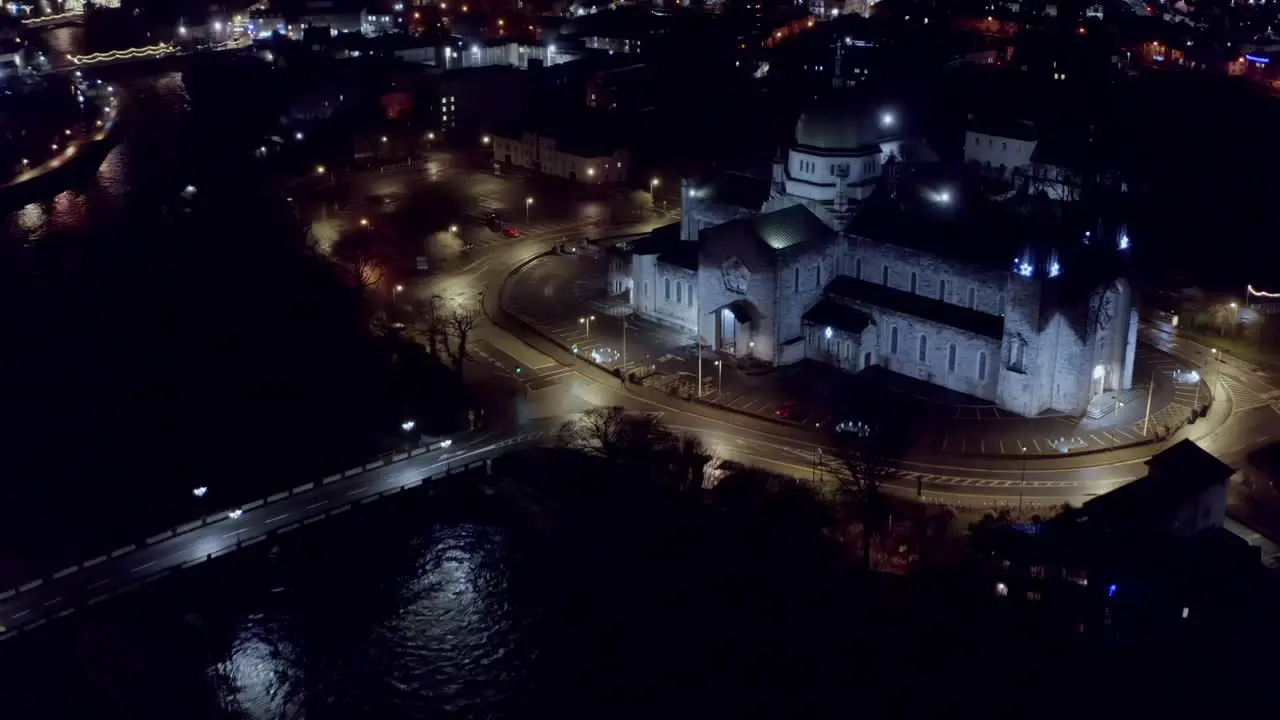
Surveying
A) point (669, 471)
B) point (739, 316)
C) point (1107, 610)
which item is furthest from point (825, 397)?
point (1107, 610)

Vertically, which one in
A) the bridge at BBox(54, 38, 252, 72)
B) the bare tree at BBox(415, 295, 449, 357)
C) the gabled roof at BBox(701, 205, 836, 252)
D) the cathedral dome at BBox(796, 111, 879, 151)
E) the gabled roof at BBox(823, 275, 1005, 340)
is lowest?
the bare tree at BBox(415, 295, 449, 357)

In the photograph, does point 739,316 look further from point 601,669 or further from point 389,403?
→ point 601,669

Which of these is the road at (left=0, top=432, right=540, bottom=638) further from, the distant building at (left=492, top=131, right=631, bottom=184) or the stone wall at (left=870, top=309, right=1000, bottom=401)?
the distant building at (left=492, top=131, right=631, bottom=184)

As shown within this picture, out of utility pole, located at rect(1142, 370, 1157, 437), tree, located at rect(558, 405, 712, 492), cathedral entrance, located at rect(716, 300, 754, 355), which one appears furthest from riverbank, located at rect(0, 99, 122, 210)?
utility pole, located at rect(1142, 370, 1157, 437)

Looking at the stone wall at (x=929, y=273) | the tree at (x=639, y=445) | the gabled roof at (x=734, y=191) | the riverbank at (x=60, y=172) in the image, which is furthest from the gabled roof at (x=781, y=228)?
the riverbank at (x=60, y=172)

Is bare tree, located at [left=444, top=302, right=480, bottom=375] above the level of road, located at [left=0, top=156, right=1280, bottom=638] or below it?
above

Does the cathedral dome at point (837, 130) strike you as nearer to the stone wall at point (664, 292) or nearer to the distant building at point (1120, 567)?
the stone wall at point (664, 292)

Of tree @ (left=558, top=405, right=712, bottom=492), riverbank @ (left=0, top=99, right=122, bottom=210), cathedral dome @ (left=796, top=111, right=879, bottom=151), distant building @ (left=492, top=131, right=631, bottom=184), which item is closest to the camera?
tree @ (left=558, top=405, right=712, bottom=492)
